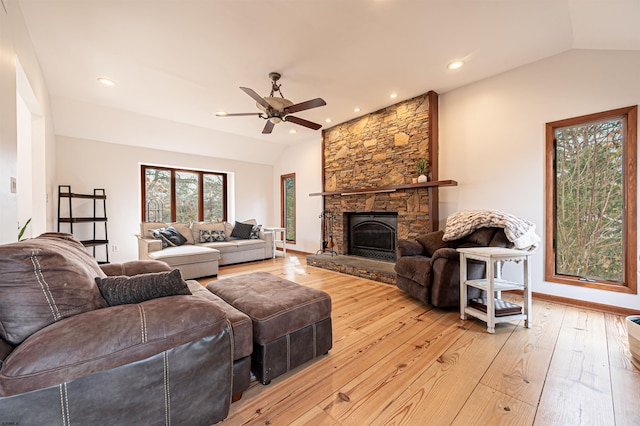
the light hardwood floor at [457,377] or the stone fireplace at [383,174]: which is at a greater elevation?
the stone fireplace at [383,174]

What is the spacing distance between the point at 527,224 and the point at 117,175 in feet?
22.1

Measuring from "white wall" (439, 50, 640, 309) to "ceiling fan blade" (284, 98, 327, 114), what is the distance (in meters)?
2.15

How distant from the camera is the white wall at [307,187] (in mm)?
5852

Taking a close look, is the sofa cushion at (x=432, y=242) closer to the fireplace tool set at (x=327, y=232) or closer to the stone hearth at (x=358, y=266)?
the stone hearth at (x=358, y=266)

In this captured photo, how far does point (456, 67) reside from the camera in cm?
308

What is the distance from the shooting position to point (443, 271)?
2580mm

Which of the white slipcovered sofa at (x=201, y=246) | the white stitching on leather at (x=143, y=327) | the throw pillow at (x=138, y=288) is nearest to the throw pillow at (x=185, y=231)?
the white slipcovered sofa at (x=201, y=246)

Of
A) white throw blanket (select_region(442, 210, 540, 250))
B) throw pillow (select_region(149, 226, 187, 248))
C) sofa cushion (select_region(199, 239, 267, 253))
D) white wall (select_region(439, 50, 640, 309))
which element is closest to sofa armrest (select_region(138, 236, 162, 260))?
throw pillow (select_region(149, 226, 187, 248))

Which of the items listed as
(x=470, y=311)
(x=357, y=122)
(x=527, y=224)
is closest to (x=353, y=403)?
(x=470, y=311)

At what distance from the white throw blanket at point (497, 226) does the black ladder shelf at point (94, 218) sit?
590 centimetres

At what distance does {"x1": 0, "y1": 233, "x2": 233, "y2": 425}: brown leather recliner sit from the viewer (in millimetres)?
844

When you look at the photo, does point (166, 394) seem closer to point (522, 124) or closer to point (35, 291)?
point (35, 291)

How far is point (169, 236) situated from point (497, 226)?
16.2 feet

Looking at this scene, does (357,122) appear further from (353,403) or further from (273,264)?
(353,403)
